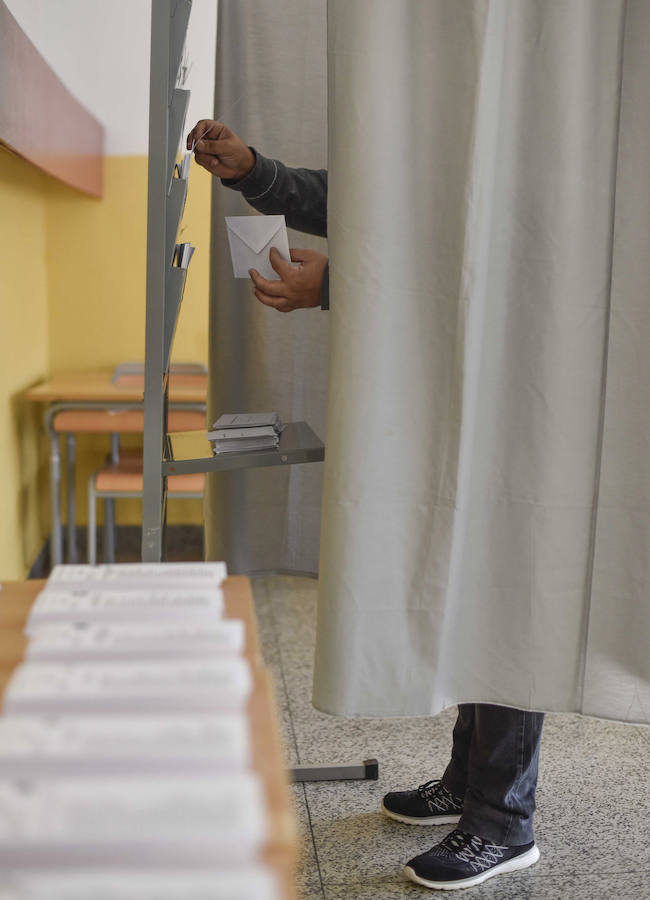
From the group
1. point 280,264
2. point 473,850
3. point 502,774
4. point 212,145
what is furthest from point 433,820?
point 212,145

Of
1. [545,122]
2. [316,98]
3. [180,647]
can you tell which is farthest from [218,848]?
[316,98]

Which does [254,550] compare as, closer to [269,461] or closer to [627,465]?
[269,461]

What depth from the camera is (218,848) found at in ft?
1.70

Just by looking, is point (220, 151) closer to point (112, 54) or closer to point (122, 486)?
point (122, 486)

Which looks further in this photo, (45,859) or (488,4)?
(488,4)

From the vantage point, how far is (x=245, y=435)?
1.53 metres

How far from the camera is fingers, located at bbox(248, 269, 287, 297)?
1490mm

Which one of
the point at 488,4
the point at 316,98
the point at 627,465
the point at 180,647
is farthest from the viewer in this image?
the point at 316,98

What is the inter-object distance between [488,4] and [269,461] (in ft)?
2.42

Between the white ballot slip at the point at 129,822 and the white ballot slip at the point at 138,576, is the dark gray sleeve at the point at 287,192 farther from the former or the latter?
the white ballot slip at the point at 129,822

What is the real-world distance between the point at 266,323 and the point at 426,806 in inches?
42.3

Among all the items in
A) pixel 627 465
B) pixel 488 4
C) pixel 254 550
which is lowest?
pixel 254 550

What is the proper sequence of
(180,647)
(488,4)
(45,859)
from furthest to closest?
(488,4)
(180,647)
(45,859)

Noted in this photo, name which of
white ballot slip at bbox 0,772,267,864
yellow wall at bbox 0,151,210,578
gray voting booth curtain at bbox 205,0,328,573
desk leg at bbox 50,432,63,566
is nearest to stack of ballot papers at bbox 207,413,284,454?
gray voting booth curtain at bbox 205,0,328,573
